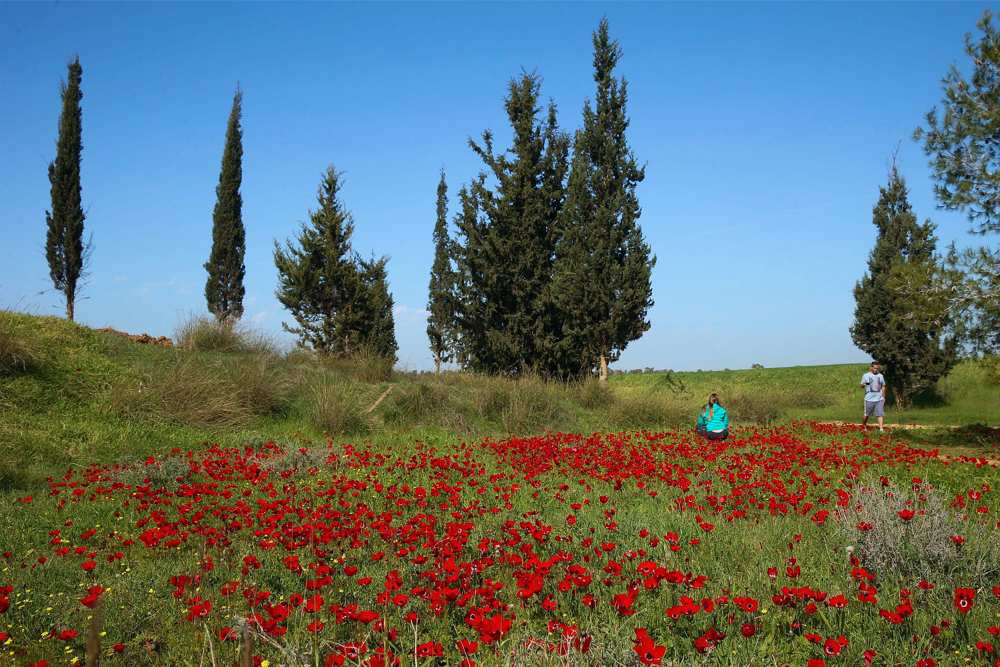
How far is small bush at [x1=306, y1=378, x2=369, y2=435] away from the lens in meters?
12.2

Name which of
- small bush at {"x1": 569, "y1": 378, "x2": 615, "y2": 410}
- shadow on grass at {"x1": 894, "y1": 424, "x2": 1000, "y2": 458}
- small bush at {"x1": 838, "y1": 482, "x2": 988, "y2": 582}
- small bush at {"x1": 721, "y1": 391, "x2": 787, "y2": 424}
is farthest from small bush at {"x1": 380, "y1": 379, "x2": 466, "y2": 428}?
small bush at {"x1": 721, "y1": 391, "x2": 787, "y2": 424}

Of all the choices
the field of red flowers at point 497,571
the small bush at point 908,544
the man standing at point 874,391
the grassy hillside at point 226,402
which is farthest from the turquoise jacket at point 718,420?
the small bush at point 908,544

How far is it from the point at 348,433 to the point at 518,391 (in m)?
4.27

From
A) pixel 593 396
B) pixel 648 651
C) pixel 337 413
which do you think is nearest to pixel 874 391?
pixel 593 396

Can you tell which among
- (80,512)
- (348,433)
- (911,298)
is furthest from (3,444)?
(911,298)

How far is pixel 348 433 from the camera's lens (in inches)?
483

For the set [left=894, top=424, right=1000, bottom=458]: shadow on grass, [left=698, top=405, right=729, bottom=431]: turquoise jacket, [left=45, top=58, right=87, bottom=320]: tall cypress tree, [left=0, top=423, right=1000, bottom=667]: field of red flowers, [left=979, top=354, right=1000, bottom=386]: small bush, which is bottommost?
[left=894, top=424, right=1000, bottom=458]: shadow on grass

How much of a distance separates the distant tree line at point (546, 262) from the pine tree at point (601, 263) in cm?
3

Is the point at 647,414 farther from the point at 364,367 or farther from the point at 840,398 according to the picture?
the point at 840,398

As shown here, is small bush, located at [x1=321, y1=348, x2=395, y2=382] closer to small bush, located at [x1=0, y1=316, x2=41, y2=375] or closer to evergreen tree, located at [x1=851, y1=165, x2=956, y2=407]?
small bush, located at [x1=0, y1=316, x2=41, y2=375]

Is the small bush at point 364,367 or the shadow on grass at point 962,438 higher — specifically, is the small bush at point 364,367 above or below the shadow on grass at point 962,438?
above

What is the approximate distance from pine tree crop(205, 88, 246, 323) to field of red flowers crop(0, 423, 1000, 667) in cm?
2301

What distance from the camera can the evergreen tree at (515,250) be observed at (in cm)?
2089

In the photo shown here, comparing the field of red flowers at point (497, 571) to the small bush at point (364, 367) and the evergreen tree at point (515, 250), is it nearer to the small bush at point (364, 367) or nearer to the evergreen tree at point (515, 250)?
the small bush at point (364, 367)
